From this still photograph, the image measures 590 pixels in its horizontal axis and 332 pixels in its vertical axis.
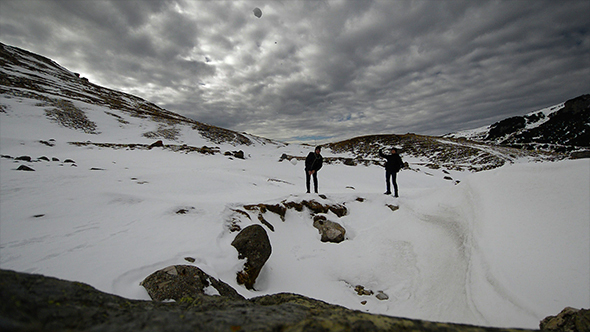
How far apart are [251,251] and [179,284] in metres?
1.63

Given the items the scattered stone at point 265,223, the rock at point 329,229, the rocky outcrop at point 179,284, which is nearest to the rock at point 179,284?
the rocky outcrop at point 179,284

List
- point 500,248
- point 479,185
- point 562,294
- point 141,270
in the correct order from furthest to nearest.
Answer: point 479,185 < point 500,248 < point 141,270 < point 562,294

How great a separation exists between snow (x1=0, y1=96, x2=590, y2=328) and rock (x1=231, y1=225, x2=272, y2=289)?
161 millimetres

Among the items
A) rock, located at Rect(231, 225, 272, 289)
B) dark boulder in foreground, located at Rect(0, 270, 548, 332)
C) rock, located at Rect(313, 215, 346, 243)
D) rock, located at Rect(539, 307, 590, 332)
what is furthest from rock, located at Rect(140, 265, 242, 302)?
rock, located at Rect(539, 307, 590, 332)

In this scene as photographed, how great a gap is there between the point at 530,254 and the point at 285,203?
581 centimetres

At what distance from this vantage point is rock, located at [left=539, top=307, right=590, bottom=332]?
2.12m

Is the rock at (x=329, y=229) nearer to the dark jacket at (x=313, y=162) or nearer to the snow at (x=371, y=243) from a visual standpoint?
the snow at (x=371, y=243)

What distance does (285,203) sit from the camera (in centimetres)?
748

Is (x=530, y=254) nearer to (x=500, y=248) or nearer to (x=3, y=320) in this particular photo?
(x=500, y=248)

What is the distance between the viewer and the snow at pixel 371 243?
121 inches

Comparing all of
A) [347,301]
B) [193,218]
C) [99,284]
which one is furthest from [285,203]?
[99,284]

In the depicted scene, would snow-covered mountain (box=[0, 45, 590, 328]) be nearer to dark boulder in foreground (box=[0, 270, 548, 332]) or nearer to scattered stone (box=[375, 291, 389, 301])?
scattered stone (box=[375, 291, 389, 301])

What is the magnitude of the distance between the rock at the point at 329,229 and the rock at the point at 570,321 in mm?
4301

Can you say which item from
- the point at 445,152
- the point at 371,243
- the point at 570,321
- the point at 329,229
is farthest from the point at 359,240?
the point at 445,152
